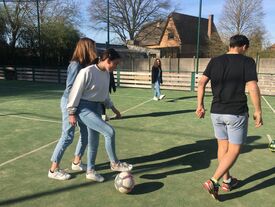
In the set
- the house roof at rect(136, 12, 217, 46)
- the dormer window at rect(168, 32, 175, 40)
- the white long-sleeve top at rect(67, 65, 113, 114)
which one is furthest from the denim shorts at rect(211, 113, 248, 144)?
the dormer window at rect(168, 32, 175, 40)

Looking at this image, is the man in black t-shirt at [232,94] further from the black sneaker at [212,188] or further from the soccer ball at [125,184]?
the soccer ball at [125,184]

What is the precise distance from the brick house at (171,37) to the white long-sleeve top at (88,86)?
4256 centimetres

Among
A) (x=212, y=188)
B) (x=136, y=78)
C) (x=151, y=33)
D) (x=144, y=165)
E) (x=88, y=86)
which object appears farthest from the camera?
(x=151, y=33)

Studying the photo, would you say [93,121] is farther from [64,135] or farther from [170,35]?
[170,35]

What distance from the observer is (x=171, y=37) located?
47469mm

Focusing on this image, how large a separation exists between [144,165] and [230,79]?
214cm

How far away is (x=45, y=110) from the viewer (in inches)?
392

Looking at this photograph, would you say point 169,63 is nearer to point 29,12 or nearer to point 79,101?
point 29,12

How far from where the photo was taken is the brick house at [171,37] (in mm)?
46812

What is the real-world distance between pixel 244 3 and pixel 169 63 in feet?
37.4

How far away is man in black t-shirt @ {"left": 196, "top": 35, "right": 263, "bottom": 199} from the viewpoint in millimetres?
→ 3525

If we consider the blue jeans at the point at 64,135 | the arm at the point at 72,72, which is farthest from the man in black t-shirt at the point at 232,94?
the blue jeans at the point at 64,135

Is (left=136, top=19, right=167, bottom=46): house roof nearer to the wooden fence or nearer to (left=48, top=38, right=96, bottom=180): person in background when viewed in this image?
the wooden fence

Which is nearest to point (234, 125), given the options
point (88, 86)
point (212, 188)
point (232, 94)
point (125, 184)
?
point (232, 94)
